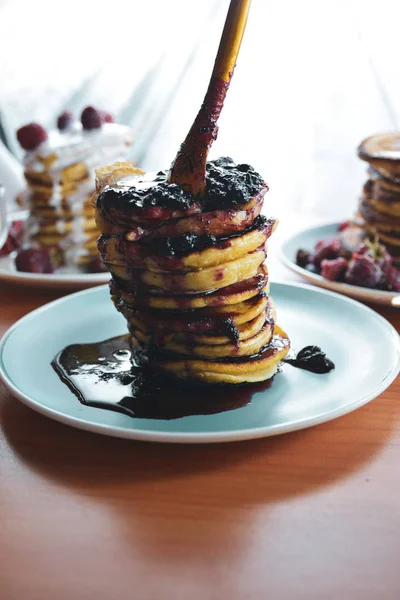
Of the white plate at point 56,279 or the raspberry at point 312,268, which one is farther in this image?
the raspberry at point 312,268

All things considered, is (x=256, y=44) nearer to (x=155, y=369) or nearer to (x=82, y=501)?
(x=155, y=369)

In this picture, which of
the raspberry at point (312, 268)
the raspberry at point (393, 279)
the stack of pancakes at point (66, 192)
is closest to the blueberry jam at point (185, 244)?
the raspberry at point (393, 279)

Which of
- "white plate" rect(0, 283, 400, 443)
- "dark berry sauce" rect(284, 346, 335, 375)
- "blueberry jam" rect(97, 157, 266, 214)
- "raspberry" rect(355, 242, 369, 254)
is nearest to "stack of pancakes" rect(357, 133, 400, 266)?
"raspberry" rect(355, 242, 369, 254)

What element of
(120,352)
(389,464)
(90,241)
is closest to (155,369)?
(120,352)

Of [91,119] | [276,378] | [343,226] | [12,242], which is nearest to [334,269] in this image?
[343,226]

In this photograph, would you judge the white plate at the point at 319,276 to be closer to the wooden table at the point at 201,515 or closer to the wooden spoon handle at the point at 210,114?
the wooden table at the point at 201,515

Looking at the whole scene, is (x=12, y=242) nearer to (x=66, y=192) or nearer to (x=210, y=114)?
(x=66, y=192)
